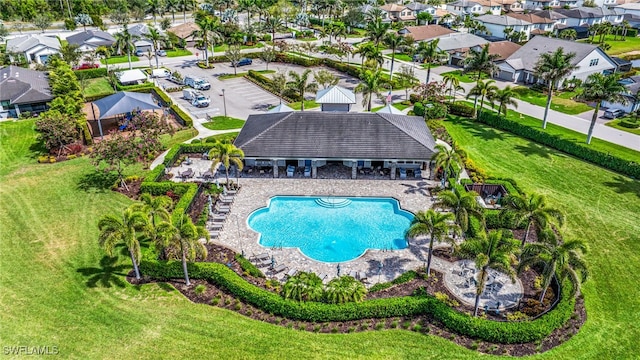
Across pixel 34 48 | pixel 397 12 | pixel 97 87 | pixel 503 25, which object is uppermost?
pixel 397 12

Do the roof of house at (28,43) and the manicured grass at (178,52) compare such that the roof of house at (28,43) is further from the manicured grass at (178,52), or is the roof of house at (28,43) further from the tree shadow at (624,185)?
the tree shadow at (624,185)

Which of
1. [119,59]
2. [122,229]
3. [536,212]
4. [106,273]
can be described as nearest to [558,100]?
[536,212]

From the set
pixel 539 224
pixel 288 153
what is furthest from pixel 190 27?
pixel 539 224

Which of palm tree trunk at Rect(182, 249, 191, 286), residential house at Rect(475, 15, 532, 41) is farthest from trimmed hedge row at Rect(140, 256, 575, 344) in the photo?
residential house at Rect(475, 15, 532, 41)

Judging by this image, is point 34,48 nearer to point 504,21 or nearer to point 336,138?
point 336,138

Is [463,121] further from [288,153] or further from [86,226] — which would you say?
[86,226]

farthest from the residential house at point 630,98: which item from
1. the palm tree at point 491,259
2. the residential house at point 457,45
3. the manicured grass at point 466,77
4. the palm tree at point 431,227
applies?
the palm tree at point 491,259

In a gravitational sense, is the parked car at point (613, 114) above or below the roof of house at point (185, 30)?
below
